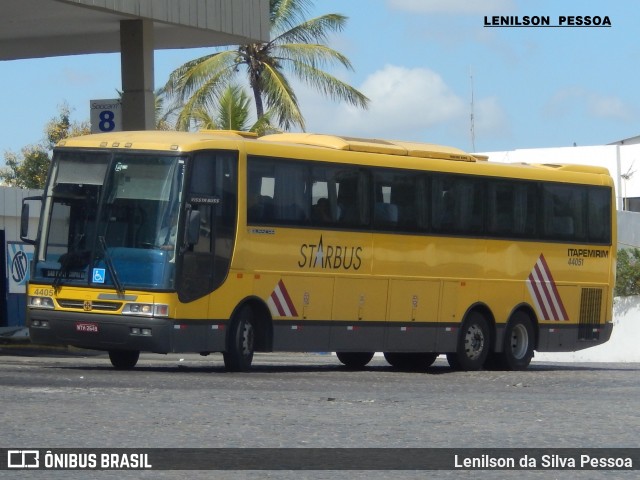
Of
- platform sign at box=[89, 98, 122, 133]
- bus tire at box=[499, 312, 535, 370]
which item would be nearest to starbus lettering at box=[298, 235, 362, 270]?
bus tire at box=[499, 312, 535, 370]

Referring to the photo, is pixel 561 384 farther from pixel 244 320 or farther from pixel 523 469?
pixel 523 469

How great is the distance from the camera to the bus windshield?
58.4 ft

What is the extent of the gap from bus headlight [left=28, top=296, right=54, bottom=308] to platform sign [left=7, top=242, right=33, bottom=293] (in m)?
11.4

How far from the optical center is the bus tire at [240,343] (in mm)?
18625

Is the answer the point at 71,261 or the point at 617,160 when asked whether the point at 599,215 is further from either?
the point at 617,160

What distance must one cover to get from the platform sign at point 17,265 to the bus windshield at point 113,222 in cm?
1143

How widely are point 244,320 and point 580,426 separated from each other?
7614 mm

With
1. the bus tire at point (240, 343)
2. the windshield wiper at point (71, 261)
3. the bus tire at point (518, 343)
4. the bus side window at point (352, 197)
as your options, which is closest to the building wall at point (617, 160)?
the bus tire at point (518, 343)

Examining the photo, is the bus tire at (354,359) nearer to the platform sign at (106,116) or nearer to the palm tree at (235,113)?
the platform sign at (106,116)

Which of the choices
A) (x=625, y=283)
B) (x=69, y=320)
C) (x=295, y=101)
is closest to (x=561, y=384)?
(x=69, y=320)

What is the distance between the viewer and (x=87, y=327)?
1791 cm

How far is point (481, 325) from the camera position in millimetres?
22609

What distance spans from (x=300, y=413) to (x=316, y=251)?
751cm

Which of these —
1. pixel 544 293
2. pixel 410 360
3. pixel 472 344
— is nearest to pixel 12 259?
pixel 410 360
